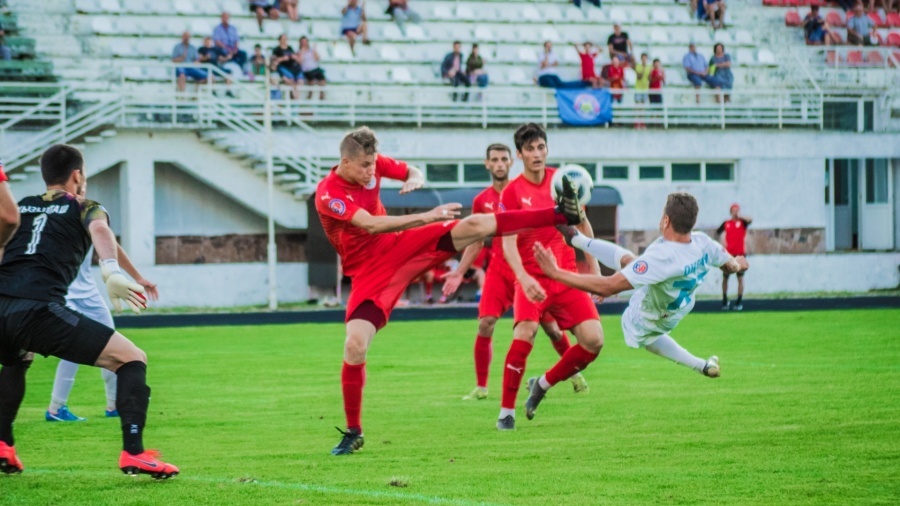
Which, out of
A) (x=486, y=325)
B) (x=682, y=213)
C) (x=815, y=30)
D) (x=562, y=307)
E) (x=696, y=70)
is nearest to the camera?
(x=682, y=213)

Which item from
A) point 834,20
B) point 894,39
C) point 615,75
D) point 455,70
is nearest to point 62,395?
point 455,70

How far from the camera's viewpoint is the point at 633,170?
110ft

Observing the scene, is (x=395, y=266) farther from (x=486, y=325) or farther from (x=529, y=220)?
(x=486, y=325)

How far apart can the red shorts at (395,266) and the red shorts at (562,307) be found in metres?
1.38

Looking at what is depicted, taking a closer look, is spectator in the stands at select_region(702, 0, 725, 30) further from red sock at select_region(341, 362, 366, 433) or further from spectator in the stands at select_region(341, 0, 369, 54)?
red sock at select_region(341, 362, 366, 433)

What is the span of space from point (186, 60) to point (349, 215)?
73.9 feet

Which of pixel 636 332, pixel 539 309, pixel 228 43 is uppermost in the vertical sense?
pixel 228 43

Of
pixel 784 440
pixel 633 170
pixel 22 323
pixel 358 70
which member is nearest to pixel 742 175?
pixel 633 170

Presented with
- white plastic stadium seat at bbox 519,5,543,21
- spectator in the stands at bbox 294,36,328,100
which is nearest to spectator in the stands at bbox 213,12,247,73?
Result: spectator in the stands at bbox 294,36,328,100

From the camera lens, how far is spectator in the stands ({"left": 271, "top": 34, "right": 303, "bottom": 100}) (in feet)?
101

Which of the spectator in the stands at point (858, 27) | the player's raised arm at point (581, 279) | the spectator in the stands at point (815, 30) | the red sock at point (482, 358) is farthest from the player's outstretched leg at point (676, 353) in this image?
the spectator in the stands at point (858, 27)

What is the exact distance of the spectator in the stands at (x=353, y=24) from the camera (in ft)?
110

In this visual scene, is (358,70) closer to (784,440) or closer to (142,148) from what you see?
(142,148)

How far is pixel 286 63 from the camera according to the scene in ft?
102
